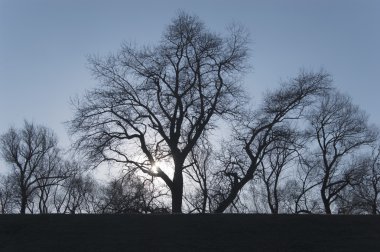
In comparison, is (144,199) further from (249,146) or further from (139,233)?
(139,233)

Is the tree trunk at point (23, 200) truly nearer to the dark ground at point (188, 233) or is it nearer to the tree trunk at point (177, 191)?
the tree trunk at point (177, 191)

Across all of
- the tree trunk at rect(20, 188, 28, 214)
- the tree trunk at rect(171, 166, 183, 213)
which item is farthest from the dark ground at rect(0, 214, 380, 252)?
the tree trunk at rect(20, 188, 28, 214)

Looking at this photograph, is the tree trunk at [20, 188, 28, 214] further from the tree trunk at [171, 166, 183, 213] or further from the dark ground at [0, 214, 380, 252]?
the dark ground at [0, 214, 380, 252]

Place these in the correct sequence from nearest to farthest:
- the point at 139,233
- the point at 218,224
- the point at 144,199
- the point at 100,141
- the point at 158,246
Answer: the point at 158,246 → the point at 139,233 → the point at 218,224 → the point at 100,141 → the point at 144,199

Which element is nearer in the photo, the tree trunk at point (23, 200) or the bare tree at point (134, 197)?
the bare tree at point (134, 197)

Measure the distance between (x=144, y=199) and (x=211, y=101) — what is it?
7180mm

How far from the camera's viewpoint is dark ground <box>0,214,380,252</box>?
753 inches

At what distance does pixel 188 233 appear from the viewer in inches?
806

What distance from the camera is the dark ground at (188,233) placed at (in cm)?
1912

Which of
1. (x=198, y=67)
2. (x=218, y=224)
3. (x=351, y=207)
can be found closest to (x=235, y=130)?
(x=198, y=67)

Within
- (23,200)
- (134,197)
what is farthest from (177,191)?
(23,200)

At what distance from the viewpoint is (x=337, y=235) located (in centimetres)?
2108

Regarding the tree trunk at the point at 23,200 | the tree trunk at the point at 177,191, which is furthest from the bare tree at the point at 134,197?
the tree trunk at the point at 23,200

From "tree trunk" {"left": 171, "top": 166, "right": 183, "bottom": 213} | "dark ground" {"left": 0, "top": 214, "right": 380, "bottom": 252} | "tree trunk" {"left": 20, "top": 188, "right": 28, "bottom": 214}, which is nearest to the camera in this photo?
"dark ground" {"left": 0, "top": 214, "right": 380, "bottom": 252}
